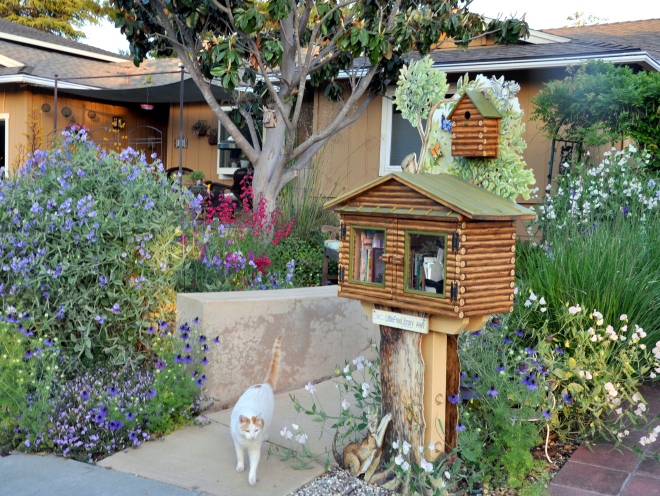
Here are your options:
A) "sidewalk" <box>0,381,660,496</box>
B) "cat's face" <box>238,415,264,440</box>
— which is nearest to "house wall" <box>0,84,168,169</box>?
"sidewalk" <box>0,381,660,496</box>

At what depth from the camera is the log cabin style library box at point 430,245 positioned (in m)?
3.41

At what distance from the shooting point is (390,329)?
3.79 metres

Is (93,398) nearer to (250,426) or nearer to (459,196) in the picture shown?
(250,426)

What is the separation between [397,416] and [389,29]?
598cm

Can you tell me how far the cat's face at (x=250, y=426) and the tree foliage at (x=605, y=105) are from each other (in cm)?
614

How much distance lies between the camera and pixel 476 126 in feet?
12.9

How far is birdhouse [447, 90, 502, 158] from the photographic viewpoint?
3904 mm

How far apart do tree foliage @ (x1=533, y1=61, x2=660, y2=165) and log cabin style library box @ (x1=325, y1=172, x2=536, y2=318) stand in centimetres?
525

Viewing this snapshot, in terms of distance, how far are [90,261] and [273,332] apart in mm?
1416

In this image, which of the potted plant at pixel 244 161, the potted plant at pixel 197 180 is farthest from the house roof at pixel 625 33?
the potted plant at pixel 197 180

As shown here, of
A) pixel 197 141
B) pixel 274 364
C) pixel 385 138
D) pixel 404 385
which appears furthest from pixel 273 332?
pixel 197 141

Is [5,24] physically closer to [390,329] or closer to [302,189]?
[302,189]

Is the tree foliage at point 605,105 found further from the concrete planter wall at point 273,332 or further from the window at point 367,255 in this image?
the window at point 367,255

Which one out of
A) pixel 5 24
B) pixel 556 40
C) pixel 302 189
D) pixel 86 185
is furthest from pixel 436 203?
pixel 5 24
